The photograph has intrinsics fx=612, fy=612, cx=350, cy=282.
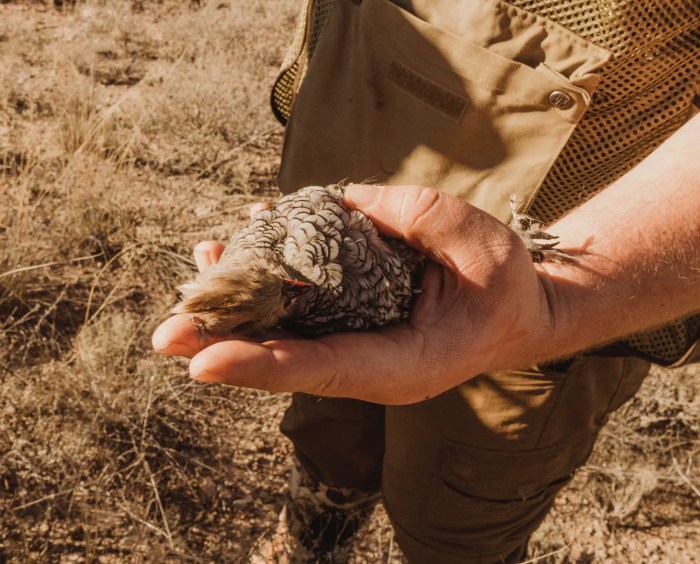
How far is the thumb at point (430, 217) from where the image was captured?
5.38 feet

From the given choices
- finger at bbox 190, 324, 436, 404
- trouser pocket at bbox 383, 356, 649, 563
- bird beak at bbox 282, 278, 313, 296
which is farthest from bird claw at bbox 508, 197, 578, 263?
bird beak at bbox 282, 278, 313, 296

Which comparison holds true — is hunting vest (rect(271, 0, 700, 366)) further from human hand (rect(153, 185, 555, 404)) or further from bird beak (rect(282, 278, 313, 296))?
bird beak (rect(282, 278, 313, 296))

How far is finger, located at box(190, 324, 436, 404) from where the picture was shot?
4.53 ft

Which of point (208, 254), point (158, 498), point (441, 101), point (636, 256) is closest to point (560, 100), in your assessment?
point (441, 101)

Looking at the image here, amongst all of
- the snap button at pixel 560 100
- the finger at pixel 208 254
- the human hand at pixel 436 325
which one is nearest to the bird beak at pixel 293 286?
the human hand at pixel 436 325

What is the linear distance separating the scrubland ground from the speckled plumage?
1.74 m

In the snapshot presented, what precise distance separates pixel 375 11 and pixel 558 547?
301cm

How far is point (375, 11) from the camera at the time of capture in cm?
201

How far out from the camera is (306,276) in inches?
65.1

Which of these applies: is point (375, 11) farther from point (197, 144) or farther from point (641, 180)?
point (197, 144)

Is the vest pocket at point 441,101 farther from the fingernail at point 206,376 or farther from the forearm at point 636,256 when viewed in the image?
the fingernail at point 206,376

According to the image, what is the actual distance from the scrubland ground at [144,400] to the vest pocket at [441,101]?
1.76 metres

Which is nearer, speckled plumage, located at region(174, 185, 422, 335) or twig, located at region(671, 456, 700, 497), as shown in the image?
speckled plumage, located at region(174, 185, 422, 335)

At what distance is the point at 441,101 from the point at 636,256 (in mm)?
779
